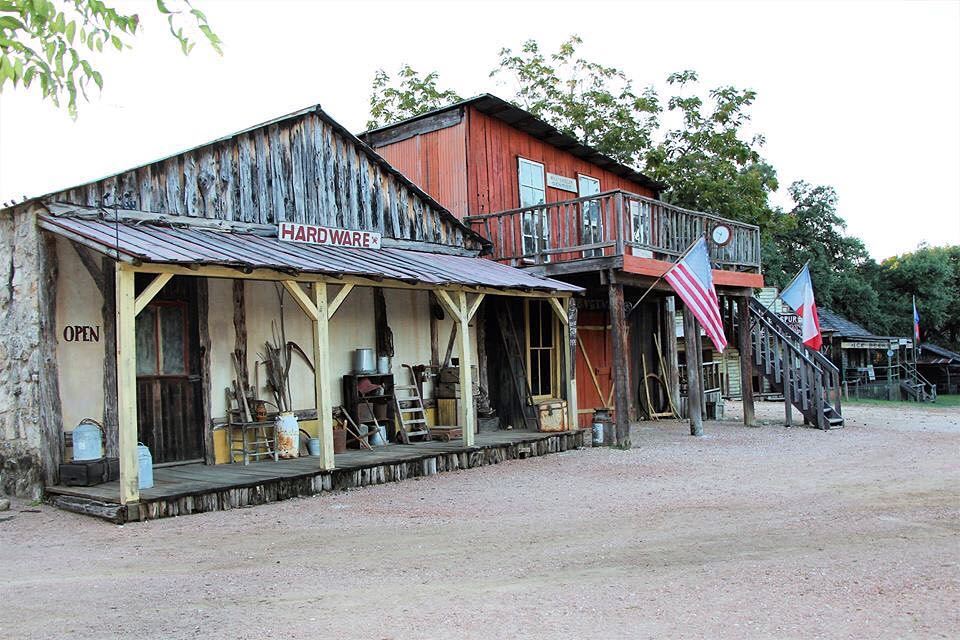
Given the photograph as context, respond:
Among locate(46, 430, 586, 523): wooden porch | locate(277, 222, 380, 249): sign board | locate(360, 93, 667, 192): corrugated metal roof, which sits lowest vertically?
locate(46, 430, 586, 523): wooden porch

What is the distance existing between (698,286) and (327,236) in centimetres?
601

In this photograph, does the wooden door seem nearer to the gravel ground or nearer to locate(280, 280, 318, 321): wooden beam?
locate(280, 280, 318, 321): wooden beam

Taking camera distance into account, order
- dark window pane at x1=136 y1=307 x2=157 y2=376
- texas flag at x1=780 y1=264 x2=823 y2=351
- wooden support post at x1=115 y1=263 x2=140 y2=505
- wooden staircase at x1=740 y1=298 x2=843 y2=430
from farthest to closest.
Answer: texas flag at x1=780 y1=264 x2=823 y2=351, wooden staircase at x1=740 y1=298 x2=843 y2=430, dark window pane at x1=136 y1=307 x2=157 y2=376, wooden support post at x1=115 y1=263 x2=140 y2=505

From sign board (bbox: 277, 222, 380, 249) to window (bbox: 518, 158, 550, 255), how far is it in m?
3.32

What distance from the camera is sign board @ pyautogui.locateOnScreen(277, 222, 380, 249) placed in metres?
11.7

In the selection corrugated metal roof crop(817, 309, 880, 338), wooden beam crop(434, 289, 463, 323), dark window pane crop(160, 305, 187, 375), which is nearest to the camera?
dark window pane crop(160, 305, 187, 375)

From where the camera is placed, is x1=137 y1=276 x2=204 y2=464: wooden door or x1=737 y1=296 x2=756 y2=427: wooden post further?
x1=737 y1=296 x2=756 y2=427: wooden post

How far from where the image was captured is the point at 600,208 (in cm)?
1388

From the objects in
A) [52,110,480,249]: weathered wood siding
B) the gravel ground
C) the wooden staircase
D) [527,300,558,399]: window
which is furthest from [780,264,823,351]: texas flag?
[52,110,480,249]: weathered wood siding

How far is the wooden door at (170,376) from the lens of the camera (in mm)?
10203

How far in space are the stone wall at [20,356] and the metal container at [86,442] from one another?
0.36 m

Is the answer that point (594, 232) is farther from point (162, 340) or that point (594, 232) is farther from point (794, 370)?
point (162, 340)

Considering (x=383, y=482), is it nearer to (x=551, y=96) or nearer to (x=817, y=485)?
(x=817, y=485)

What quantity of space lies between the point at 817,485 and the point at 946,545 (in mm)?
3193
